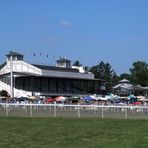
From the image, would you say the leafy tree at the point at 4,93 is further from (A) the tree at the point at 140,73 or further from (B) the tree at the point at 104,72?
(B) the tree at the point at 104,72

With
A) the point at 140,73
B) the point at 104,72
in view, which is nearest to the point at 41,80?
the point at 140,73

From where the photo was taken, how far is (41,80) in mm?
116500

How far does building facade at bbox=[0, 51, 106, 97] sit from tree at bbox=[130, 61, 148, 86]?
23717mm

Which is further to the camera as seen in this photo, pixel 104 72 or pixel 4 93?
pixel 104 72

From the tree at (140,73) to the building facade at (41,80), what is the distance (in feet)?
77.8

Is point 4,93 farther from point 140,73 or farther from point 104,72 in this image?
point 104,72

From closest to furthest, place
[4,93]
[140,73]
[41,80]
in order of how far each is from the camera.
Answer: [4,93] → [41,80] → [140,73]

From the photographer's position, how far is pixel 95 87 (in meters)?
137

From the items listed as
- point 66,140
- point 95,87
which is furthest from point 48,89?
point 66,140

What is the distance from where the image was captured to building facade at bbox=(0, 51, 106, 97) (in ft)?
368

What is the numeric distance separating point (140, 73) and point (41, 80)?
48078mm

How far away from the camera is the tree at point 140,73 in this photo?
15550 cm

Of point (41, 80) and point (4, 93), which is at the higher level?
point (41, 80)

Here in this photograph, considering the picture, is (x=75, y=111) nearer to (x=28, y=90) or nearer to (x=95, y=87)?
(x=28, y=90)
